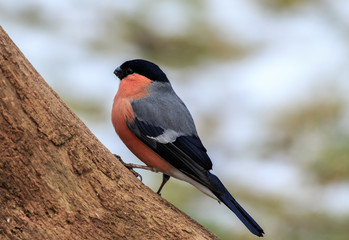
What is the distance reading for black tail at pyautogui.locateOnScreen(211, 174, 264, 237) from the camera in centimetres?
344

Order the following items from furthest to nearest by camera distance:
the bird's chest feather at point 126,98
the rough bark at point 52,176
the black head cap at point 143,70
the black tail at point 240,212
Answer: the black head cap at point 143,70
the bird's chest feather at point 126,98
the black tail at point 240,212
the rough bark at point 52,176

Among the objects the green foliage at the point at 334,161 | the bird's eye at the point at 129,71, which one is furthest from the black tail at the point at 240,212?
the green foliage at the point at 334,161

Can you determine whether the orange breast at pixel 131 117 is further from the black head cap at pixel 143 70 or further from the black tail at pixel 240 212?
the black tail at pixel 240 212

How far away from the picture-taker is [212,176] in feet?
11.7

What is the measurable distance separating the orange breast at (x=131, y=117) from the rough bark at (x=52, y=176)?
551mm

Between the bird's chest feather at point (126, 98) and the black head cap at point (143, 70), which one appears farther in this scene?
the black head cap at point (143, 70)

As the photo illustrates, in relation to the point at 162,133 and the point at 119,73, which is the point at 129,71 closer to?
the point at 119,73

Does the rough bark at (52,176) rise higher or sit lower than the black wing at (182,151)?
lower

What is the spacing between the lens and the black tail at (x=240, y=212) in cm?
344

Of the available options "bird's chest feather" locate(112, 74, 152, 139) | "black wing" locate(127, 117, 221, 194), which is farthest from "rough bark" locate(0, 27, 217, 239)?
"bird's chest feather" locate(112, 74, 152, 139)

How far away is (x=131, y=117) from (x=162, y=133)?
221 millimetres

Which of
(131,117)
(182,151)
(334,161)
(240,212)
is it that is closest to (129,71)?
(131,117)

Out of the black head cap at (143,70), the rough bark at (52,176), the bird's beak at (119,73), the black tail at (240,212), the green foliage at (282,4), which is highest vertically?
the green foliage at (282,4)

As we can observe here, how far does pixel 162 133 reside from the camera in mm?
3688
